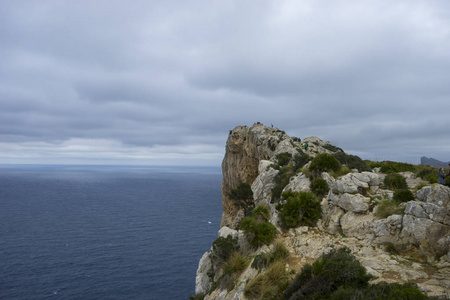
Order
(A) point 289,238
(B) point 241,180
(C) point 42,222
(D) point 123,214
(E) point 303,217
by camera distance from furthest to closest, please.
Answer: (D) point 123,214
(C) point 42,222
(B) point 241,180
(E) point 303,217
(A) point 289,238

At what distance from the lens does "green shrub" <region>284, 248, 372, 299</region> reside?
24.6ft

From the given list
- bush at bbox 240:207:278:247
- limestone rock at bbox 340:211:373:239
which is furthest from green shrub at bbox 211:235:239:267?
limestone rock at bbox 340:211:373:239

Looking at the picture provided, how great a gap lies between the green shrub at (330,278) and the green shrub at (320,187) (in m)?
9.26

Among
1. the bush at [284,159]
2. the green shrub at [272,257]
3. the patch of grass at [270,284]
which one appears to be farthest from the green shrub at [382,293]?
the bush at [284,159]

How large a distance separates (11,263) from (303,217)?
59.9 meters

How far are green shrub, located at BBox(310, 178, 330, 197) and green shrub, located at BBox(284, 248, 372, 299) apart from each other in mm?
9265

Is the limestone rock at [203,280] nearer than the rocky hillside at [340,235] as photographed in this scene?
No

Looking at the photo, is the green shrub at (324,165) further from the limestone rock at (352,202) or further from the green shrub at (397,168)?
the green shrub at (397,168)

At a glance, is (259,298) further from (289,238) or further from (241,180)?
(241,180)

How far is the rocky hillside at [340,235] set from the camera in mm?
9844

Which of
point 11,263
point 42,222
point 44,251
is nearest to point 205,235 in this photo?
point 44,251

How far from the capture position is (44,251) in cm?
5256

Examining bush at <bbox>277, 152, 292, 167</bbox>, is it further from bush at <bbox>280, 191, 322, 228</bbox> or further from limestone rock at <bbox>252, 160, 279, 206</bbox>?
bush at <bbox>280, 191, 322, 228</bbox>

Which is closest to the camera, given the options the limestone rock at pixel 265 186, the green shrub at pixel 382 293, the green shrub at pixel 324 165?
the green shrub at pixel 382 293
